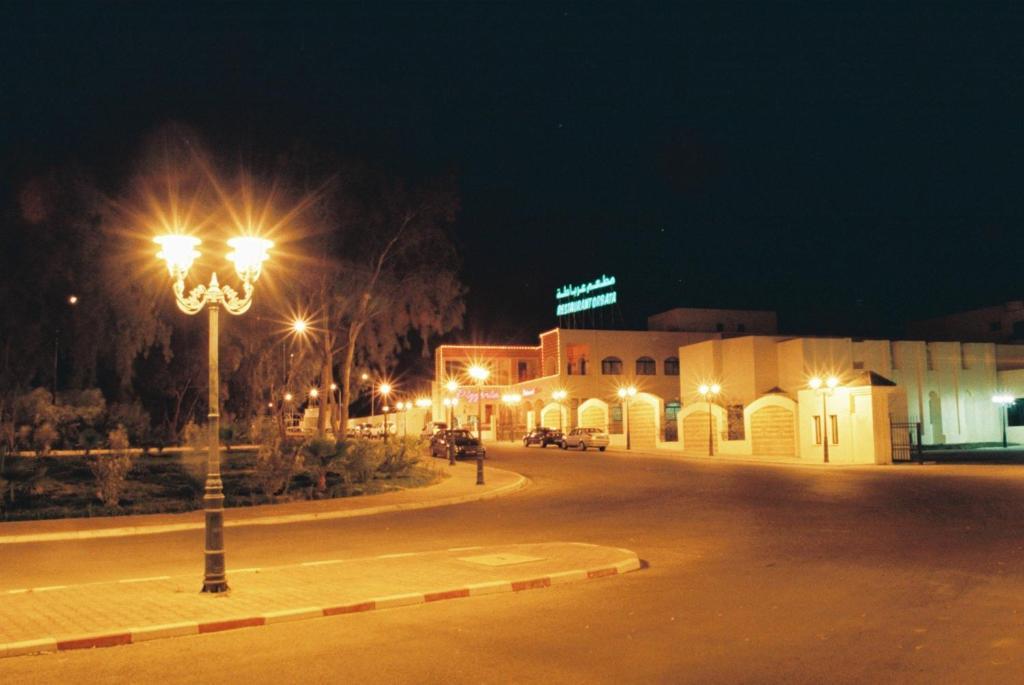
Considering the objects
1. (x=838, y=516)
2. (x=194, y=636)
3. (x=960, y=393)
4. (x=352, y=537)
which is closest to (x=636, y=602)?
(x=194, y=636)

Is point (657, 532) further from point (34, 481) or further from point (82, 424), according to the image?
point (82, 424)

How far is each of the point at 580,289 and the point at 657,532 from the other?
70.7m

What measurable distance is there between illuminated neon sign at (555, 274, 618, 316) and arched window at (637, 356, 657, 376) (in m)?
10.6

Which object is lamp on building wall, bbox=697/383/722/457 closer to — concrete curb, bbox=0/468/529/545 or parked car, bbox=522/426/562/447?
parked car, bbox=522/426/562/447

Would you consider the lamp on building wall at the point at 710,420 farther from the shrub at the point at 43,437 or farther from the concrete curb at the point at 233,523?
the shrub at the point at 43,437

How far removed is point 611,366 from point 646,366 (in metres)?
2.91

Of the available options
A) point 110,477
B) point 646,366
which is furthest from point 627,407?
point 110,477

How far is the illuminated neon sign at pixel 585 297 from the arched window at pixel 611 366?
36.1ft

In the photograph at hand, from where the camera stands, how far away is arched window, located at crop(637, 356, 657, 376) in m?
73.0

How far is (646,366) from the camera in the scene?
240ft

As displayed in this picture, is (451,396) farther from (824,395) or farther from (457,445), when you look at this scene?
(824,395)

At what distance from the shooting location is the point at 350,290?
36688 millimetres

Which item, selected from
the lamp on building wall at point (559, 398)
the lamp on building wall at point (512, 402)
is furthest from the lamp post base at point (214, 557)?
the lamp on building wall at point (512, 402)

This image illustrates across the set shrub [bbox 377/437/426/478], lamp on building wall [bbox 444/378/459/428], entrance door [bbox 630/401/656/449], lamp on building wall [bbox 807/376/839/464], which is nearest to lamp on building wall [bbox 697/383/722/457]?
entrance door [bbox 630/401/656/449]
